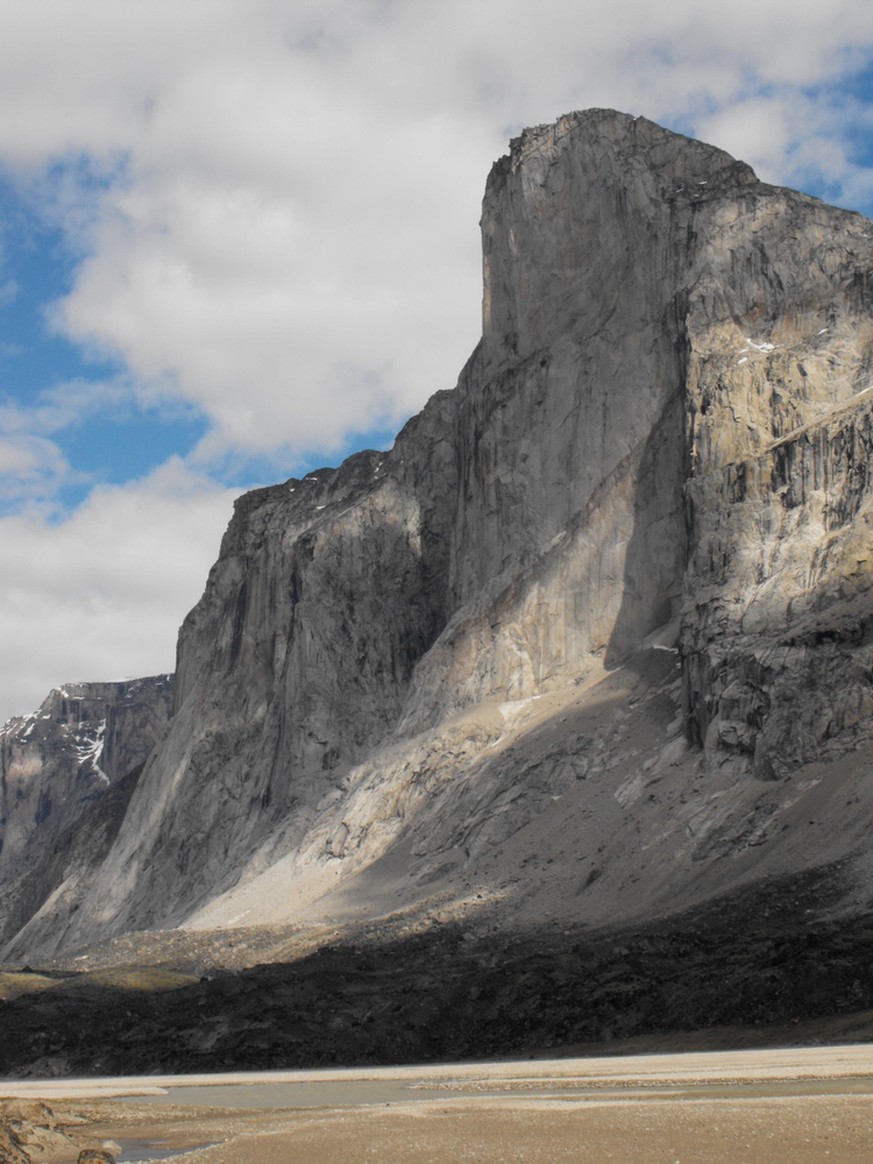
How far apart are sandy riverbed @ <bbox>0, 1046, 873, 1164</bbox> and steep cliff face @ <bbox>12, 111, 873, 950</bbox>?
22171 mm

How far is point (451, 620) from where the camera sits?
88500 millimetres

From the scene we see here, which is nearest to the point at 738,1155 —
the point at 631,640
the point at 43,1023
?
the point at 43,1023

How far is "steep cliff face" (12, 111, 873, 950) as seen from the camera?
201 ft

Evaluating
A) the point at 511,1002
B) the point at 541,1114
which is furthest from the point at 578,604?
the point at 541,1114

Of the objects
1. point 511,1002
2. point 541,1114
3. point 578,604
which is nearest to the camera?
point 541,1114

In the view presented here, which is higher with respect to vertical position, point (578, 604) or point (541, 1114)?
point (578, 604)

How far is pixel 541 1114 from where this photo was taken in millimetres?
23234

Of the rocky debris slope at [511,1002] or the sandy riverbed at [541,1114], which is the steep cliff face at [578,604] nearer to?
the rocky debris slope at [511,1002]

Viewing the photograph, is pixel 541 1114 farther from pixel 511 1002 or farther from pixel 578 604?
pixel 578 604

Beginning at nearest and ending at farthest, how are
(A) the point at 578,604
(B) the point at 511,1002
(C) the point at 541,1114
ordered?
(C) the point at 541,1114 → (B) the point at 511,1002 → (A) the point at 578,604

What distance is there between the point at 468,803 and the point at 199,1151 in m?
50.5

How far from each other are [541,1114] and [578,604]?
57861 millimetres

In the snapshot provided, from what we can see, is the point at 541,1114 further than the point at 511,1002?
No

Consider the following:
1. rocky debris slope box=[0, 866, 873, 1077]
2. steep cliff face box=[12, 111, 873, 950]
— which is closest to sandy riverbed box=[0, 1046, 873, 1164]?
rocky debris slope box=[0, 866, 873, 1077]
